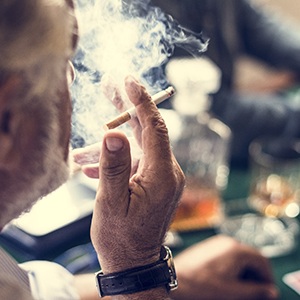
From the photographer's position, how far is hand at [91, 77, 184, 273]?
0.92 meters

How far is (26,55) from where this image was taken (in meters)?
0.77

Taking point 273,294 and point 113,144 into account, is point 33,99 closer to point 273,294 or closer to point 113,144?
point 113,144

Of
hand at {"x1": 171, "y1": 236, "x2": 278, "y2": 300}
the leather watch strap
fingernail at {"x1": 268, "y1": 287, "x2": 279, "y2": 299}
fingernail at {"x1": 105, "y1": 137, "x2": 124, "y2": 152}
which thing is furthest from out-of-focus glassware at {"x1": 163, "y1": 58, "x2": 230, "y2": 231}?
fingernail at {"x1": 105, "y1": 137, "x2": 124, "y2": 152}

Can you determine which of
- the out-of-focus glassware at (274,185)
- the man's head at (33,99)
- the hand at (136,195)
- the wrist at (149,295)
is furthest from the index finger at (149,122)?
the out-of-focus glassware at (274,185)

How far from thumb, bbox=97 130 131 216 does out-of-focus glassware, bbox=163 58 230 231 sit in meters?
0.72

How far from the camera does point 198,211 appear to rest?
163 centimetres

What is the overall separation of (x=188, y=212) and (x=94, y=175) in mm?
532

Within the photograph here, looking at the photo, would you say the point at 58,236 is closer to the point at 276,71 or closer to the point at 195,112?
the point at 195,112

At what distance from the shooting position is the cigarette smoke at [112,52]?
3.48ft

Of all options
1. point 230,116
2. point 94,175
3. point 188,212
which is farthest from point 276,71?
point 94,175

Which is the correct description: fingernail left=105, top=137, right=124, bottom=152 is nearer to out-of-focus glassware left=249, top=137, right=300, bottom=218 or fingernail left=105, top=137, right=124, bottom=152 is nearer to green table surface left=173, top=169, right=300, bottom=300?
green table surface left=173, top=169, right=300, bottom=300

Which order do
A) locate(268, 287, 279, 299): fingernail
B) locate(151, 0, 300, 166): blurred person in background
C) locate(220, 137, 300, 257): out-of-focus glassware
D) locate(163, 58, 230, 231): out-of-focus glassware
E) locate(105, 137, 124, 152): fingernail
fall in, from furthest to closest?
1. locate(151, 0, 300, 166): blurred person in background
2. locate(163, 58, 230, 231): out-of-focus glassware
3. locate(220, 137, 300, 257): out-of-focus glassware
4. locate(268, 287, 279, 299): fingernail
5. locate(105, 137, 124, 152): fingernail

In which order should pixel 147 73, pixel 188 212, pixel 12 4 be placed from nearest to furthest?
pixel 12 4 < pixel 147 73 < pixel 188 212

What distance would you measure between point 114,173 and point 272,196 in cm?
85
